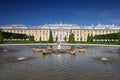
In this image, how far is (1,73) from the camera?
930 centimetres

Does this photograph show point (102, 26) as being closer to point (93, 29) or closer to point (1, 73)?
point (93, 29)

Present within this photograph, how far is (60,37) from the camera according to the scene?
9388cm

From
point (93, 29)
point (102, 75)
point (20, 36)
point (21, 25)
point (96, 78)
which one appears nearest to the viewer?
point (96, 78)

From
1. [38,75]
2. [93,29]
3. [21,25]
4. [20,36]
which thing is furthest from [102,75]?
[21,25]

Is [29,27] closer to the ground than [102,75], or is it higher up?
higher up

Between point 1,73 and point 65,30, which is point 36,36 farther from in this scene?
point 1,73

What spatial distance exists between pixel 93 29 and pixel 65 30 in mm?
13146

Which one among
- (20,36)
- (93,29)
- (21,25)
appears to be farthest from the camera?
(21,25)

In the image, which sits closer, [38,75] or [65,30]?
[38,75]

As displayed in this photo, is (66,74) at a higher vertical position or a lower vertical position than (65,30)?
lower

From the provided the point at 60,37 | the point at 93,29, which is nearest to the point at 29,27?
the point at 60,37

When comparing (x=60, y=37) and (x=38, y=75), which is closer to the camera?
(x=38, y=75)

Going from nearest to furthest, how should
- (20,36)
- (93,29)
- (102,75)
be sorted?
(102,75) < (20,36) < (93,29)

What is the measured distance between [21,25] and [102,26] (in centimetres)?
4033
